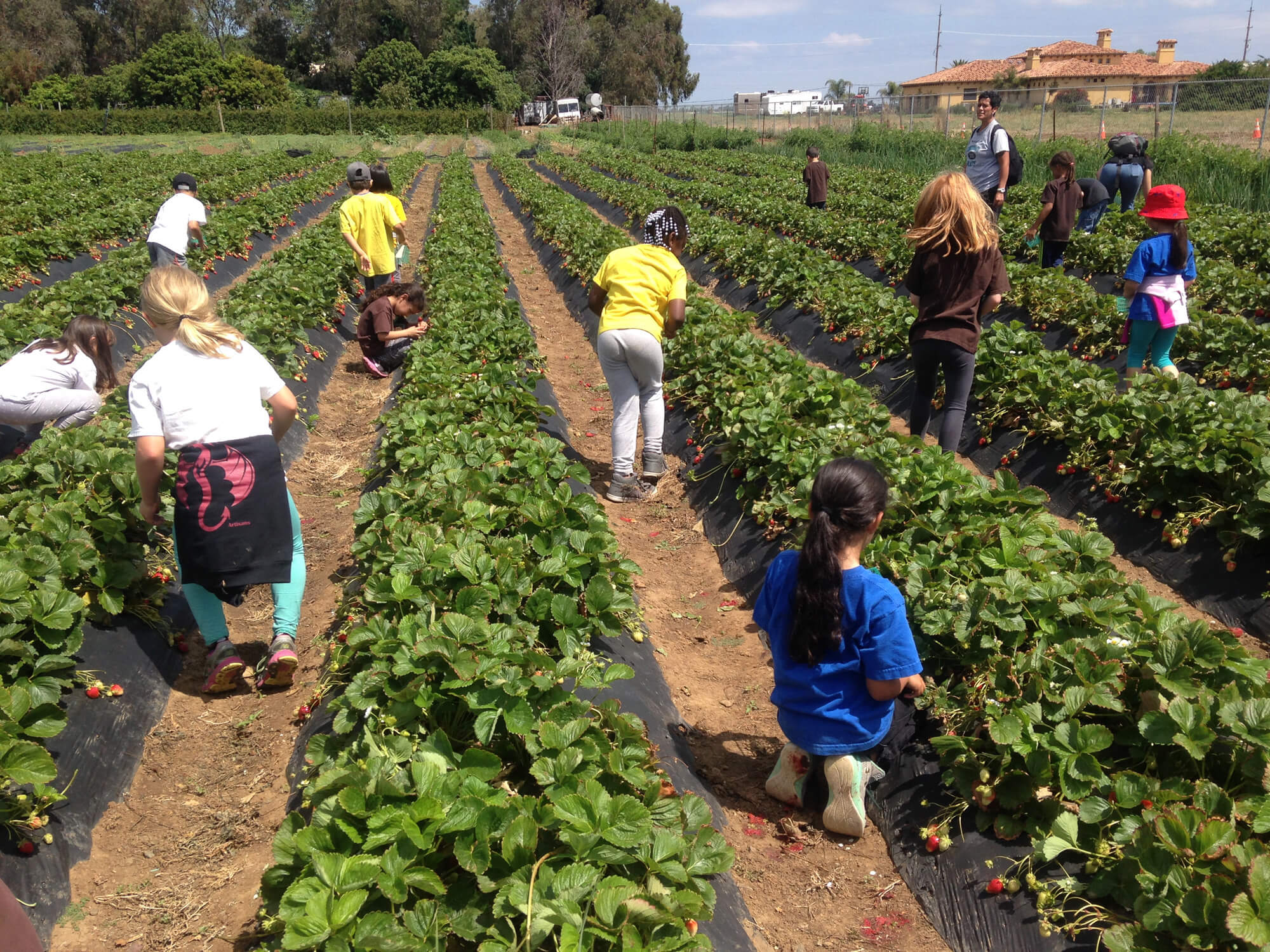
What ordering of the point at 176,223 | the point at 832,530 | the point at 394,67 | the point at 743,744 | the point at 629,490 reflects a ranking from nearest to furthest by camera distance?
the point at 832,530 → the point at 743,744 → the point at 629,490 → the point at 176,223 → the point at 394,67

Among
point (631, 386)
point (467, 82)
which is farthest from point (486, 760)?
point (467, 82)

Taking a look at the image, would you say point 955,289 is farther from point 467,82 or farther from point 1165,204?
point 467,82

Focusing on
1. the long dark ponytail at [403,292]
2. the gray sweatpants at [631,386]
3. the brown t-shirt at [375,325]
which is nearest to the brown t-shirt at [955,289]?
the gray sweatpants at [631,386]

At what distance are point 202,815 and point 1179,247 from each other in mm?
6887

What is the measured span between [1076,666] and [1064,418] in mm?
3360

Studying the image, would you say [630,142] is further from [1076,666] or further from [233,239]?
[1076,666]

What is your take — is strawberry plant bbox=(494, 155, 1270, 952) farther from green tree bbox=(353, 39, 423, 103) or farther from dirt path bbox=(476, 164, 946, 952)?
green tree bbox=(353, 39, 423, 103)

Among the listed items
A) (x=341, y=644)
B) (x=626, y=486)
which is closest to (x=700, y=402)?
(x=626, y=486)

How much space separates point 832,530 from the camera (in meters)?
2.86

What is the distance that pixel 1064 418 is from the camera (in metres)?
5.82

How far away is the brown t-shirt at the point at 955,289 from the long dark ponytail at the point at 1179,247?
5.98ft

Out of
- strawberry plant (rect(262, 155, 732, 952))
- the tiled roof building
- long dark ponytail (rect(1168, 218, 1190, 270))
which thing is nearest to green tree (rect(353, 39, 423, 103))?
the tiled roof building

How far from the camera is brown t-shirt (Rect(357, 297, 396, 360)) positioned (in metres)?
8.66

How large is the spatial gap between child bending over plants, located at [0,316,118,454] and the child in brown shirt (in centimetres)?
909
